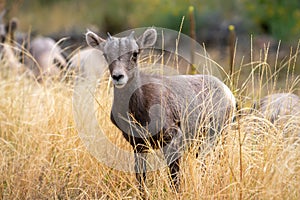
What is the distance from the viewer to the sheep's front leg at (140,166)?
475 centimetres

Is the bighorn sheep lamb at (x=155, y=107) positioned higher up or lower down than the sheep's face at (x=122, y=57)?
lower down

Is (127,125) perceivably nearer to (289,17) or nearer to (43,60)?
(43,60)

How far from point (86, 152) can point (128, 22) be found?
14833 mm

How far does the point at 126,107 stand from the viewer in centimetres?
462

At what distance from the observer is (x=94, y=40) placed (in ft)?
15.8

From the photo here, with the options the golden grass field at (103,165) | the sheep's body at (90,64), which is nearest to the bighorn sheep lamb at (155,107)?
the golden grass field at (103,165)

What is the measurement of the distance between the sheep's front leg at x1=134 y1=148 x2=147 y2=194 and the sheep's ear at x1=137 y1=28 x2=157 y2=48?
87cm

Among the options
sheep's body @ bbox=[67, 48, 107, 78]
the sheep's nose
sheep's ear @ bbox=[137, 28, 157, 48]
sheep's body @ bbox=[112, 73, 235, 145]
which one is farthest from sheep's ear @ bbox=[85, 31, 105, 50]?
sheep's body @ bbox=[67, 48, 107, 78]

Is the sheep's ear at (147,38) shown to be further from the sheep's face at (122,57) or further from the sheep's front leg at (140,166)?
the sheep's front leg at (140,166)

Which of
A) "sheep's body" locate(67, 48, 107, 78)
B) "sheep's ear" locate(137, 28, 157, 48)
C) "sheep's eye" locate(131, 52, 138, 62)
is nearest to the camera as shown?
"sheep's eye" locate(131, 52, 138, 62)

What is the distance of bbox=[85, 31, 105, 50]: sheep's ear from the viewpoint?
4754 mm

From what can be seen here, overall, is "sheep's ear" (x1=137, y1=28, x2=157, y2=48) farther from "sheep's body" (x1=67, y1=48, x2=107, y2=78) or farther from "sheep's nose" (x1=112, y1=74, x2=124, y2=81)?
"sheep's body" (x1=67, y1=48, x2=107, y2=78)

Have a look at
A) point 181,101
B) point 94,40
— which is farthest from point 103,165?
point 94,40

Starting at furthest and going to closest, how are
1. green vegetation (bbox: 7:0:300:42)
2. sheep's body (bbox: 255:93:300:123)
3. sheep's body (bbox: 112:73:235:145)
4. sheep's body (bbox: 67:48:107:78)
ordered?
green vegetation (bbox: 7:0:300:42)
sheep's body (bbox: 67:48:107:78)
sheep's body (bbox: 255:93:300:123)
sheep's body (bbox: 112:73:235:145)
